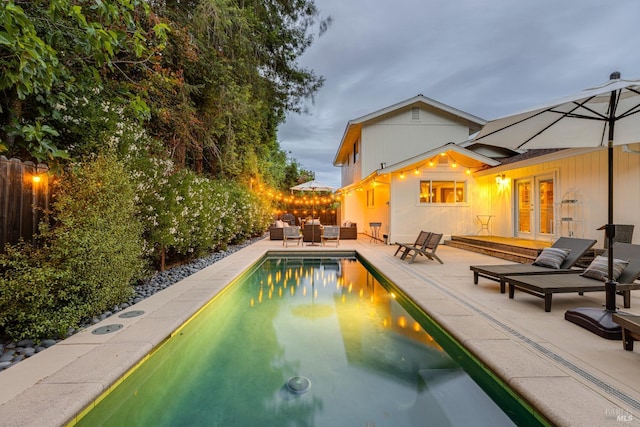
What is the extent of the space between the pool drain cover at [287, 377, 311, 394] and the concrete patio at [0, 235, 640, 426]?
1.48 metres

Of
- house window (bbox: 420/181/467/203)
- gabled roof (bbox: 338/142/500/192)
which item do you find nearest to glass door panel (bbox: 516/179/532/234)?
gabled roof (bbox: 338/142/500/192)

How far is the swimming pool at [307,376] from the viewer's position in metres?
2.64

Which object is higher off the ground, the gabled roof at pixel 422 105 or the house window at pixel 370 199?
the gabled roof at pixel 422 105

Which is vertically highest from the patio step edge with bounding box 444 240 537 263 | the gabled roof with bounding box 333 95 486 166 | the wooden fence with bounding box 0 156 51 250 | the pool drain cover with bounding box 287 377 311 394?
the gabled roof with bounding box 333 95 486 166

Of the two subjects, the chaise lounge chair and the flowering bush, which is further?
the chaise lounge chair

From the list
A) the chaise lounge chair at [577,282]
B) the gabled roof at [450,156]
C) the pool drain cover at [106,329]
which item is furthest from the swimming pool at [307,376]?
the gabled roof at [450,156]

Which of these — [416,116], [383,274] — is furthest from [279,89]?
[383,274]

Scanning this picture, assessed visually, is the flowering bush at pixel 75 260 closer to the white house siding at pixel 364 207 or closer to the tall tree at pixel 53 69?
the tall tree at pixel 53 69

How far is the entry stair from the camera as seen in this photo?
311 inches

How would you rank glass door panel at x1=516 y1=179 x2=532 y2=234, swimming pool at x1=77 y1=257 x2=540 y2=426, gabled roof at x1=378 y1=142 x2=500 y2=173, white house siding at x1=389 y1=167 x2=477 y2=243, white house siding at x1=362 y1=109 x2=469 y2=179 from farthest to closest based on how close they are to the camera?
1. white house siding at x1=362 y1=109 x2=469 y2=179
2. white house siding at x1=389 y1=167 x2=477 y2=243
3. gabled roof at x1=378 y1=142 x2=500 y2=173
4. glass door panel at x1=516 y1=179 x2=532 y2=234
5. swimming pool at x1=77 y1=257 x2=540 y2=426

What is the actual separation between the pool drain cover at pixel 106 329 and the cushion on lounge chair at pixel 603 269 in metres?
6.43

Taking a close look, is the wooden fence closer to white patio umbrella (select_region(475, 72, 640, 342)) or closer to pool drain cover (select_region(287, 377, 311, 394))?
pool drain cover (select_region(287, 377, 311, 394))

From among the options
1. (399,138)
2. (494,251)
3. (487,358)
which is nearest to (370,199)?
(399,138)

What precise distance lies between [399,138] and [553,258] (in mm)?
11218
